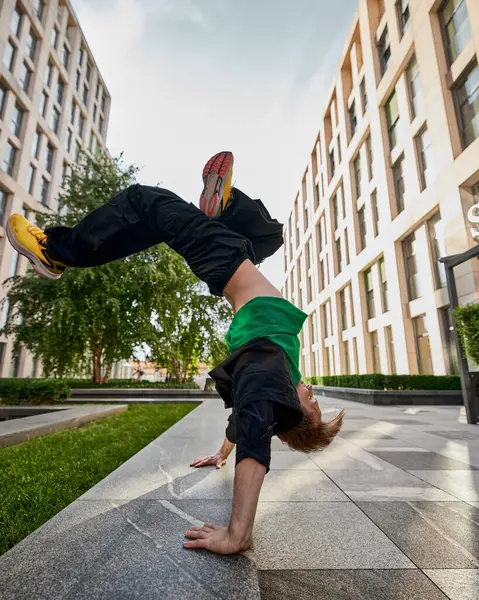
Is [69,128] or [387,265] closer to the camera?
[387,265]

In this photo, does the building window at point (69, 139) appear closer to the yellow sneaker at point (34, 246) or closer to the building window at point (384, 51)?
the building window at point (384, 51)

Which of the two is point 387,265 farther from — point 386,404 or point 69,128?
point 69,128

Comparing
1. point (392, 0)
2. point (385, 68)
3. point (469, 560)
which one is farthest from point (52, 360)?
point (392, 0)

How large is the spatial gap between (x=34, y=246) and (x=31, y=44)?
34293 millimetres

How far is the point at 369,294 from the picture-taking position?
20938 mm

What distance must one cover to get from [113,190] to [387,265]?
45.4 feet

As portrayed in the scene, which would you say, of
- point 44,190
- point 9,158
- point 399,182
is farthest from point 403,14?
A: point 44,190

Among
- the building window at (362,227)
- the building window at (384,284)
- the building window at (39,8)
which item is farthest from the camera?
the building window at (39,8)

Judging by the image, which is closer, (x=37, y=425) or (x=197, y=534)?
(x=197, y=534)

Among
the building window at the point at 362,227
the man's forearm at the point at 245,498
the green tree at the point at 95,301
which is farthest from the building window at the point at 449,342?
the man's forearm at the point at 245,498

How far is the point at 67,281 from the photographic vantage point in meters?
14.1

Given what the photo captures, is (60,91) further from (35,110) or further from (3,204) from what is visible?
(3,204)

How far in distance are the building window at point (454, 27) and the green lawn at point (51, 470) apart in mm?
16861

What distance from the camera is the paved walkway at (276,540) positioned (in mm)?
1124
